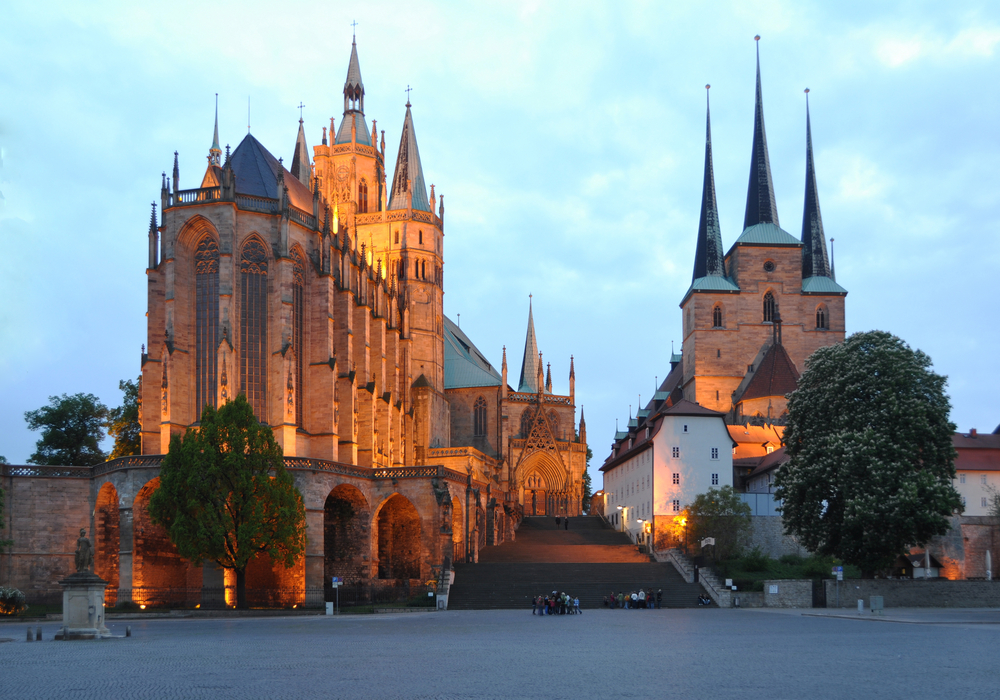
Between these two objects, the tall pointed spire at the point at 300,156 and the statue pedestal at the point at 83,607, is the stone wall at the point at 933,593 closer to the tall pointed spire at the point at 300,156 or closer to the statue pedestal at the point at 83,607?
the statue pedestal at the point at 83,607

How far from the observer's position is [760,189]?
305ft

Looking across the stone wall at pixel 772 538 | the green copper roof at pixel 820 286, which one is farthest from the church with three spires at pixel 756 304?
the stone wall at pixel 772 538

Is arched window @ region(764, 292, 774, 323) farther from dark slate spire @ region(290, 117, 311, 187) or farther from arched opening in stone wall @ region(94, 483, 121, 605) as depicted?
arched opening in stone wall @ region(94, 483, 121, 605)

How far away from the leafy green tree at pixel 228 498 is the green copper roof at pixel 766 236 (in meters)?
56.1

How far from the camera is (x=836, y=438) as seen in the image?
44.9m

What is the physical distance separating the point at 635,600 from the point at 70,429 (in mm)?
36448

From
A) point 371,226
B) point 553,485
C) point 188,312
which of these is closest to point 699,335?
point 553,485

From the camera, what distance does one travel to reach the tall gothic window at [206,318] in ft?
173

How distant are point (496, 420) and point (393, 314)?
591 inches

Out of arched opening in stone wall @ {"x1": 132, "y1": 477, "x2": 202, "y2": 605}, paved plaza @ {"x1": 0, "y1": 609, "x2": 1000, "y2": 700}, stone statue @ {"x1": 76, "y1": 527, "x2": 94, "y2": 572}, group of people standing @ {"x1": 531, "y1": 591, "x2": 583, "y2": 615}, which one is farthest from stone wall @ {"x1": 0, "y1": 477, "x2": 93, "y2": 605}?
group of people standing @ {"x1": 531, "y1": 591, "x2": 583, "y2": 615}

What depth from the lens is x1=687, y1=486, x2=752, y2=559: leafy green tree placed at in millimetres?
52750

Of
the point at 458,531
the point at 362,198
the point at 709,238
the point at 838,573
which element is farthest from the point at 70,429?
the point at 709,238

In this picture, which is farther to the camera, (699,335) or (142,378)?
(699,335)

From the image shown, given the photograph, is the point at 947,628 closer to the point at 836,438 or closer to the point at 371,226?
the point at 836,438
